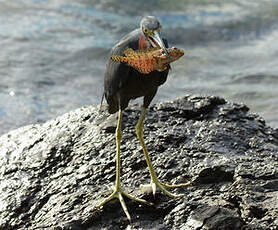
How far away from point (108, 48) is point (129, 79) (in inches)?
277

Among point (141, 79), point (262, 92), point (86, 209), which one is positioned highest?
point (141, 79)

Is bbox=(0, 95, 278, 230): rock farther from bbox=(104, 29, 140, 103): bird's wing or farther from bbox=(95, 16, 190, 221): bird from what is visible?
bbox=(104, 29, 140, 103): bird's wing

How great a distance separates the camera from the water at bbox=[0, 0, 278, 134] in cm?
910

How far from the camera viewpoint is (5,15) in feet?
41.4

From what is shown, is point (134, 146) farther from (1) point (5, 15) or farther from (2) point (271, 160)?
(1) point (5, 15)

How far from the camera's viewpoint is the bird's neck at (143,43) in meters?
3.97

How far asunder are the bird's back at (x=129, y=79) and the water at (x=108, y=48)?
388 cm

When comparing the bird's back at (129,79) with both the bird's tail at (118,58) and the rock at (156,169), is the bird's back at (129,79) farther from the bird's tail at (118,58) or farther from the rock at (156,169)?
the rock at (156,169)

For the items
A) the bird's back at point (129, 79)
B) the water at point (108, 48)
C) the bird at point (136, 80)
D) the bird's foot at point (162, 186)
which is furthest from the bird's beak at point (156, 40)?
the water at point (108, 48)

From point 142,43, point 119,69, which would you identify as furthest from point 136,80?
point 142,43

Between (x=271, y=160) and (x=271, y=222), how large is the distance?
3.03ft

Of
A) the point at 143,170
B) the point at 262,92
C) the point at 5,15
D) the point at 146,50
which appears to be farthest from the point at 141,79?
the point at 5,15

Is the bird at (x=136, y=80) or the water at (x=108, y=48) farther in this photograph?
the water at (x=108, y=48)

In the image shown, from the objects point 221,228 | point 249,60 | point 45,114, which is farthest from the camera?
point 249,60
